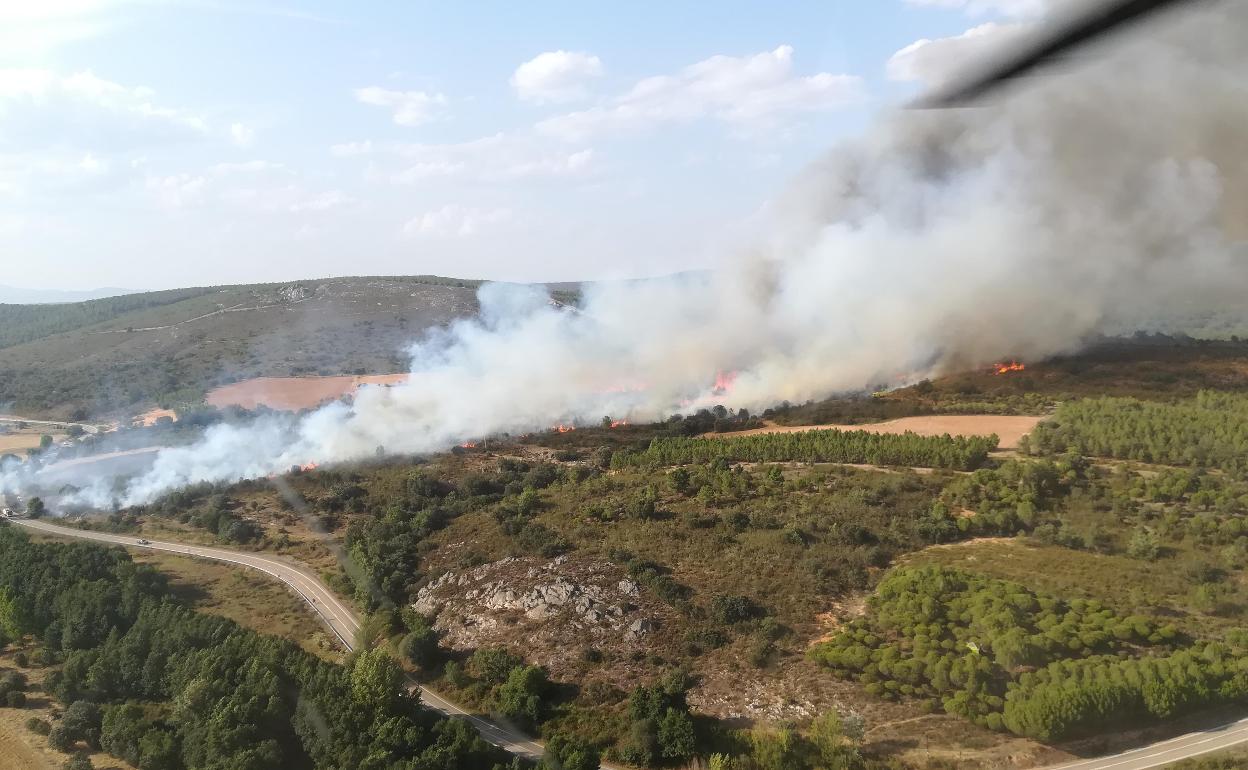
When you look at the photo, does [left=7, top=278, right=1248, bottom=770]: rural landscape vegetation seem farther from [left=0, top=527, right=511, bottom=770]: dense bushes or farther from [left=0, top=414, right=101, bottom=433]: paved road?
[left=0, top=414, right=101, bottom=433]: paved road

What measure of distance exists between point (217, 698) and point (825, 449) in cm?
3663

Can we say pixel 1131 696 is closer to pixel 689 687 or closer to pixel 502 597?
pixel 689 687

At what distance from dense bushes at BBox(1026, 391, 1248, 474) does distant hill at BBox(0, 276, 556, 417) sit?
78.0m

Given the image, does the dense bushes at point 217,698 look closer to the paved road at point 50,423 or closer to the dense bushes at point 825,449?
the dense bushes at point 825,449

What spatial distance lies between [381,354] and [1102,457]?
317ft

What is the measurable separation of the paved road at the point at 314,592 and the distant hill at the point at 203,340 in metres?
46.4

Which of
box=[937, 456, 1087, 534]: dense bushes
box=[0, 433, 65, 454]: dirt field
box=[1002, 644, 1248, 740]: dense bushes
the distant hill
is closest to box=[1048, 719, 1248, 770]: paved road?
box=[1002, 644, 1248, 740]: dense bushes

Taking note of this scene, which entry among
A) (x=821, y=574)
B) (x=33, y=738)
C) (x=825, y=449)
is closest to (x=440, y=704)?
(x=33, y=738)

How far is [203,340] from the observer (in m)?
122

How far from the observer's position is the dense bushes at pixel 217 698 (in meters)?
24.3

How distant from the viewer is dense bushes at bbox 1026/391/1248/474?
4072 centimetres

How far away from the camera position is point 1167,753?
23.0 m

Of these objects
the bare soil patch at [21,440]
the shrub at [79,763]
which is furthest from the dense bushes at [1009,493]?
the bare soil patch at [21,440]

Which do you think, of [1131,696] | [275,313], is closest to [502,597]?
[1131,696]
